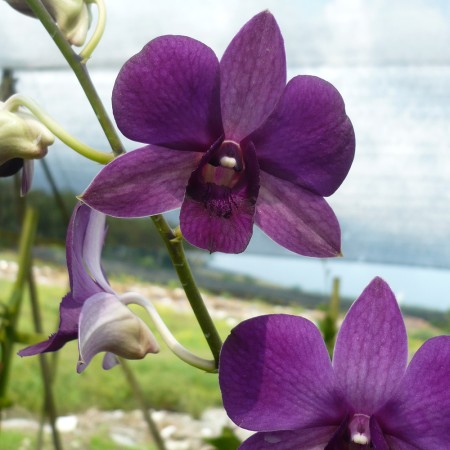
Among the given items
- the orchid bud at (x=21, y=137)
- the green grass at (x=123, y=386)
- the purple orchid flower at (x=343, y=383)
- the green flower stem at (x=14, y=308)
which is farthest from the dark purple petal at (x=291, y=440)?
the green grass at (x=123, y=386)

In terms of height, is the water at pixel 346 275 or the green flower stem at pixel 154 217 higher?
the green flower stem at pixel 154 217

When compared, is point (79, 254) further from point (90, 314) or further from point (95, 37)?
point (95, 37)

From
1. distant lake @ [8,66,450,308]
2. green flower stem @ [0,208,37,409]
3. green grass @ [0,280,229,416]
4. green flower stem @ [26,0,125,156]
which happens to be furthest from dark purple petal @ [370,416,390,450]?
green grass @ [0,280,229,416]

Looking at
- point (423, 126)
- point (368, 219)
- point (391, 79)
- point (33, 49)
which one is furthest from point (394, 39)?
point (33, 49)

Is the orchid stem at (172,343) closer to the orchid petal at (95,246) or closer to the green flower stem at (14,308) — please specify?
the orchid petal at (95,246)

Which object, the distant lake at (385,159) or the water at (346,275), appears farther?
the water at (346,275)

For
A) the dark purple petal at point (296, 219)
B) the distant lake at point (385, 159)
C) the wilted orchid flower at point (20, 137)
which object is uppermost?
the wilted orchid flower at point (20, 137)

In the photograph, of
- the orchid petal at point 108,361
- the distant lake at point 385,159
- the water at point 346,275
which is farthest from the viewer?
the water at point 346,275
